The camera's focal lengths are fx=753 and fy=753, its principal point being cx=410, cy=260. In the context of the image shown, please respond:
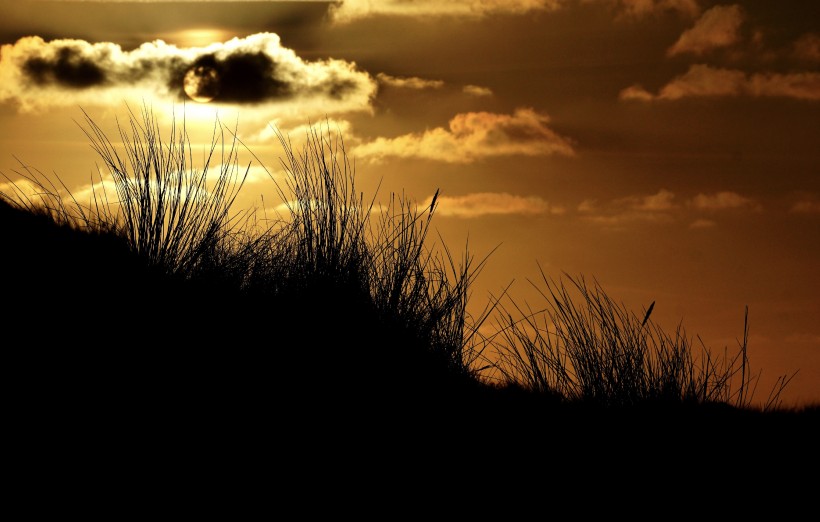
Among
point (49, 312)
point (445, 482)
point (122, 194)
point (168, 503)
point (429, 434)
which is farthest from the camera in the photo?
point (122, 194)

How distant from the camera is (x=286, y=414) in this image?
3375mm

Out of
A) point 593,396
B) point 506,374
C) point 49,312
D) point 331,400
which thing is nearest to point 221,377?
point 331,400

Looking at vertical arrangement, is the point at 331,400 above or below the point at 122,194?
below

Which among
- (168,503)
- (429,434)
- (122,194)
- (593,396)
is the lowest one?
(168,503)

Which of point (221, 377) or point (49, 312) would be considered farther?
point (49, 312)

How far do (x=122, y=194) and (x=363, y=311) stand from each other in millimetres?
1880

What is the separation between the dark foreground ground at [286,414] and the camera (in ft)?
9.77

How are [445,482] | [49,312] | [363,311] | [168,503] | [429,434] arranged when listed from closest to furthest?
[168,503], [445,482], [429,434], [49,312], [363,311]

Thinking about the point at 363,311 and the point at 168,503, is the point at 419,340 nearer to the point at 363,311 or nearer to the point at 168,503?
the point at 363,311

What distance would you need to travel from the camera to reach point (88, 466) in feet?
9.22

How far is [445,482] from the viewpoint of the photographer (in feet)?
10.1

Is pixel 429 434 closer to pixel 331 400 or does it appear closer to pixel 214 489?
pixel 331 400

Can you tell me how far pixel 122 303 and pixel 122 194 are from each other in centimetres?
114

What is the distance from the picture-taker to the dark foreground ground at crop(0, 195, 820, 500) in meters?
2.98
